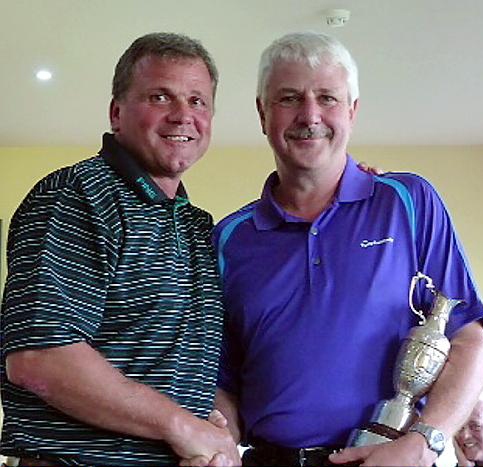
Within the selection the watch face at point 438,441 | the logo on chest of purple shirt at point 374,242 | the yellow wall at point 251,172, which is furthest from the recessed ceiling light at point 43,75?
the watch face at point 438,441

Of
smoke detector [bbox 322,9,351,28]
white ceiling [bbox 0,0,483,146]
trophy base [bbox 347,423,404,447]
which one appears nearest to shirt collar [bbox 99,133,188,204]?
trophy base [bbox 347,423,404,447]

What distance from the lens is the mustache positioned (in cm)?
170

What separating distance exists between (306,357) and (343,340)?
8 cm

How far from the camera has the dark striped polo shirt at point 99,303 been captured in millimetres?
1358

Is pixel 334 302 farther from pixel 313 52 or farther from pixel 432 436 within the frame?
pixel 313 52

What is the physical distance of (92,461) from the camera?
1385 mm

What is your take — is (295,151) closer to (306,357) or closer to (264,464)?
(306,357)

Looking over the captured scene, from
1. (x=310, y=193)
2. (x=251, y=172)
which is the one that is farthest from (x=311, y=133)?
(x=251, y=172)

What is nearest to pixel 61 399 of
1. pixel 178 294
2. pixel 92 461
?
pixel 92 461

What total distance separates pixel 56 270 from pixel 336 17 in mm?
2898

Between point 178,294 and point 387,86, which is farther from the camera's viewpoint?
point 387,86

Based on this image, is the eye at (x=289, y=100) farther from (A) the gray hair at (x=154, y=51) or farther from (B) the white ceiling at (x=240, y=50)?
(B) the white ceiling at (x=240, y=50)

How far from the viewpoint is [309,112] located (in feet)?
5.56

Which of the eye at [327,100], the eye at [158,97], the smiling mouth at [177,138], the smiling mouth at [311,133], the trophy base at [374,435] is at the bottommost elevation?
the trophy base at [374,435]
